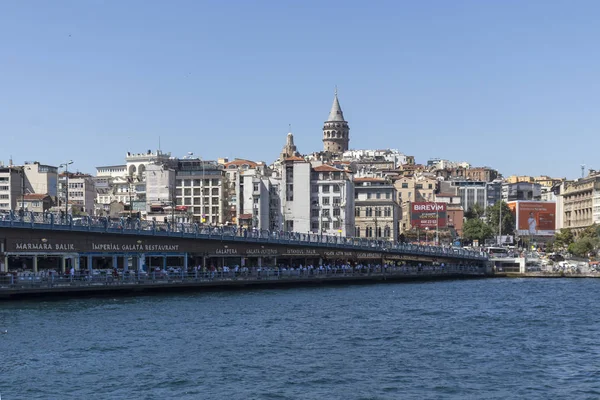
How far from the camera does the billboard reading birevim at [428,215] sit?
129225 mm

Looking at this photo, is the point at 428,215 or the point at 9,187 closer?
the point at 428,215

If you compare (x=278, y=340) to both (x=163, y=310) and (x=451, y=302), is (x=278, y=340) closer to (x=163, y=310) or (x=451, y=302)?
(x=163, y=310)

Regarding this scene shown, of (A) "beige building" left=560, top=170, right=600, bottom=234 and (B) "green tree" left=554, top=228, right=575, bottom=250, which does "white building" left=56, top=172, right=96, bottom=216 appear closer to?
(B) "green tree" left=554, top=228, right=575, bottom=250

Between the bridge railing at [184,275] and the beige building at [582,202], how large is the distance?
60046 mm

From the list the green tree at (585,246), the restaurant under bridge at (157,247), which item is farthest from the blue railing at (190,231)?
the green tree at (585,246)

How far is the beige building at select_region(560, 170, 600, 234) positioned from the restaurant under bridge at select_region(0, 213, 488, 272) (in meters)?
59.3

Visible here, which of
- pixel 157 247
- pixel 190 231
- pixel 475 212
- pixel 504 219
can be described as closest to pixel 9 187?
pixel 190 231

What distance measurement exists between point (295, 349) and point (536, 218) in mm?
118869

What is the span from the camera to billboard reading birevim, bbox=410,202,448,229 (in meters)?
129

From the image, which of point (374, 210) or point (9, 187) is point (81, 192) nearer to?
point (9, 187)

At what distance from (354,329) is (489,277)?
56.5 metres

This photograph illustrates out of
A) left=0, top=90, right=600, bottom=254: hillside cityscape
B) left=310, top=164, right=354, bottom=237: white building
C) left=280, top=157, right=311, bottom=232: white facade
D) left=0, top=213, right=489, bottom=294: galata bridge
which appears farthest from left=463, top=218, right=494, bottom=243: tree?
left=0, top=213, right=489, bottom=294: galata bridge

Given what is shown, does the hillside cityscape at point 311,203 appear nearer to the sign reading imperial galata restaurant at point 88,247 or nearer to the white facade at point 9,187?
the white facade at point 9,187

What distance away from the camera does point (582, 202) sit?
15788 centimetres
